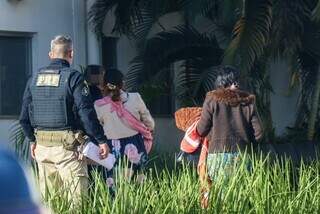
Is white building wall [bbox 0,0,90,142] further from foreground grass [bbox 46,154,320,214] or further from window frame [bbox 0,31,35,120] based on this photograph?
A: foreground grass [bbox 46,154,320,214]

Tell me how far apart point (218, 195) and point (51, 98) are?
157 centimetres

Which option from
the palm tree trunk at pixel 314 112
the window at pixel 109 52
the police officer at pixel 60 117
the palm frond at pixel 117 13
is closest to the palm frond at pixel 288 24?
the palm tree trunk at pixel 314 112

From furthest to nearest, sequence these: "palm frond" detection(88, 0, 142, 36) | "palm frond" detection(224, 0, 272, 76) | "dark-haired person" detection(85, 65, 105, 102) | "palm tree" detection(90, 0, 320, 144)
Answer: "palm frond" detection(88, 0, 142, 36) < "palm tree" detection(90, 0, 320, 144) < "palm frond" detection(224, 0, 272, 76) < "dark-haired person" detection(85, 65, 105, 102)

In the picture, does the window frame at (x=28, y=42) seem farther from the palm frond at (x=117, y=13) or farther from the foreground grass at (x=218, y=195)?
the foreground grass at (x=218, y=195)

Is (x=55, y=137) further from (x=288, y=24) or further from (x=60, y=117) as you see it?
(x=288, y=24)

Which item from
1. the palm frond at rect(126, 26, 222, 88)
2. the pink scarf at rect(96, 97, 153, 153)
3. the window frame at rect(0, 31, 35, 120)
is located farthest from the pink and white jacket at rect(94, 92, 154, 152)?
the palm frond at rect(126, 26, 222, 88)

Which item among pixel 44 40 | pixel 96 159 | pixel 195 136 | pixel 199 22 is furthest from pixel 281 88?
pixel 96 159

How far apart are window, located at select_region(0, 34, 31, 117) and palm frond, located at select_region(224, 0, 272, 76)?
3106 millimetres

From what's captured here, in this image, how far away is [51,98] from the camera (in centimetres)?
717

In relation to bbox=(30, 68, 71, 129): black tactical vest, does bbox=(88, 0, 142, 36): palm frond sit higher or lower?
higher

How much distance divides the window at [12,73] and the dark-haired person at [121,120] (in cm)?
483

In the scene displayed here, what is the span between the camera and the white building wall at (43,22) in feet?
42.5

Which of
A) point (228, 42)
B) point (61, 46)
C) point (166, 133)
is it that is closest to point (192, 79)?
point (228, 42)

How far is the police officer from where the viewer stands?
7.11 metres
